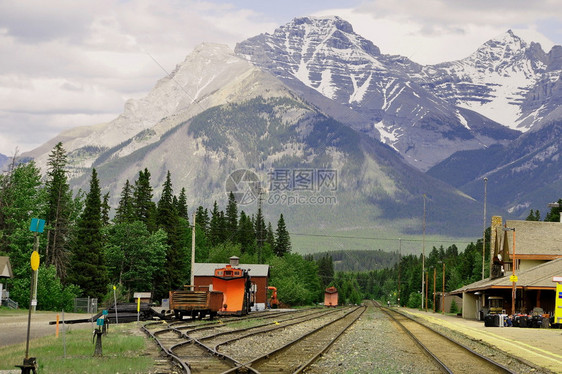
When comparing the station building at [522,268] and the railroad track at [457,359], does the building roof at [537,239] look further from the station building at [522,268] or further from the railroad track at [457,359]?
the railroad track at [457,359]

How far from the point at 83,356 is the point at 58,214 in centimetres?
6288

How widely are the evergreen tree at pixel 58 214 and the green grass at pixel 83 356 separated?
52.8 m

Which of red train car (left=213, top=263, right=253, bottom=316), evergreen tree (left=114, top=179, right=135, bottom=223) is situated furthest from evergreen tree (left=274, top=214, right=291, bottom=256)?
red train car (left=213, top=263, right=253, bottom=316)

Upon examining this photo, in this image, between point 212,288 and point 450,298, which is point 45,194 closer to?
point 212,288

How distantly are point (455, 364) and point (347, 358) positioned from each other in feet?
10.7

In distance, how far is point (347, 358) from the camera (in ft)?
85.7

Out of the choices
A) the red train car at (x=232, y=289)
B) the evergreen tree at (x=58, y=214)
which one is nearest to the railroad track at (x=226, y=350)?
the red train car at (x=232, y=289)

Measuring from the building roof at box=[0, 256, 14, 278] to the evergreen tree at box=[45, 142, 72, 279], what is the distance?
353 inches

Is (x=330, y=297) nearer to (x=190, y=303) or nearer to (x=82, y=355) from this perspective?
(x=190, y=303)

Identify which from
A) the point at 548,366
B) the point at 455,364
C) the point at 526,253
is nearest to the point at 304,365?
the point at 455,364

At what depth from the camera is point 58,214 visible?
85688mm

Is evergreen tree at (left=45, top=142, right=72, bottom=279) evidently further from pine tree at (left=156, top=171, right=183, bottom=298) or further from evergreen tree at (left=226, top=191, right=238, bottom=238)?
evergreen tree at (left=226, top=191, right=238, bottom=238)

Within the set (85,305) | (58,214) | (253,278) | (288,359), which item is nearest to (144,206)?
(253,278)

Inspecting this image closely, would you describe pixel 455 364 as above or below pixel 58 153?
below
